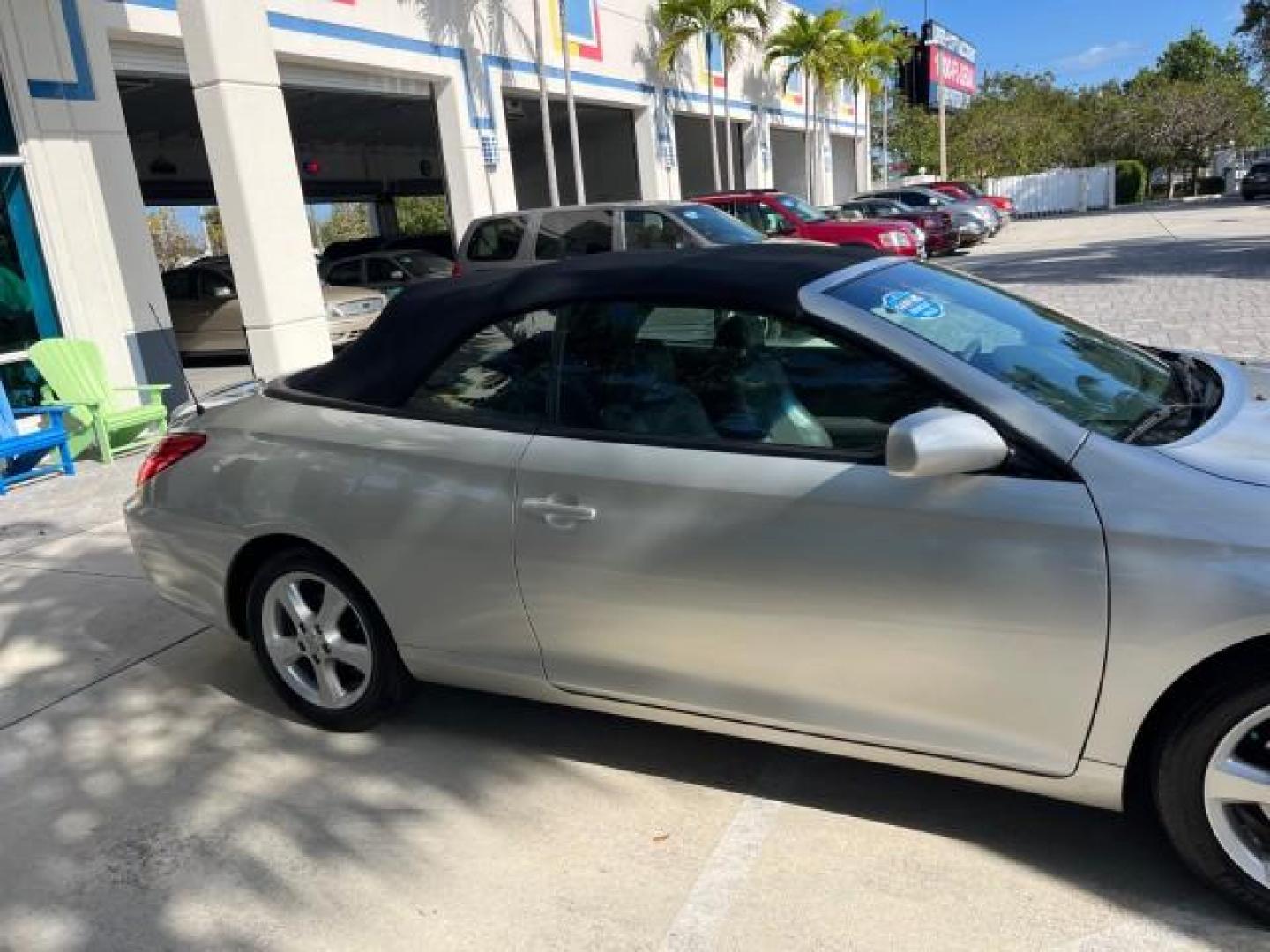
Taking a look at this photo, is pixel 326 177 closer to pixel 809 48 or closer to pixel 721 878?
pixel 809 48

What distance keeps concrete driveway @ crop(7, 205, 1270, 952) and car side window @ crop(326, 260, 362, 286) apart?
542 inches

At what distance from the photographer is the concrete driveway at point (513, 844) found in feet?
8.36

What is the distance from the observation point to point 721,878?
8.96ft

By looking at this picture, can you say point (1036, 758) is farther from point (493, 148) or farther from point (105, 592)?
point (493, 148)

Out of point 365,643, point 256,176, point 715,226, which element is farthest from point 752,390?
point 715,226

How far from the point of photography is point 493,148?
53.2 feet

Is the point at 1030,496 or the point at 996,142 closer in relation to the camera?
the point at 1030,496

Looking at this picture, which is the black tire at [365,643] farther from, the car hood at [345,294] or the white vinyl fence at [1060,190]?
the white vinyl fence at [1060,190]

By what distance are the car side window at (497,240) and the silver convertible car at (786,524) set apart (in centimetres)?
826

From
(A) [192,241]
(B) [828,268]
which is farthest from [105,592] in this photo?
(A) [192,241]

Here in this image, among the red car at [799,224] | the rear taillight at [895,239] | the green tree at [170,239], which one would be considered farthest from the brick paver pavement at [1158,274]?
the green tree at [170,239]

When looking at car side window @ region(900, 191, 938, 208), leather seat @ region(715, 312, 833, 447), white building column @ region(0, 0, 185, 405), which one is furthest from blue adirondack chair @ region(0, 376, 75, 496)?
car side window @ region(900, 191, 938, 208)

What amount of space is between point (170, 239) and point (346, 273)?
2097 inches

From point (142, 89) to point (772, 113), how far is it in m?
17.9
